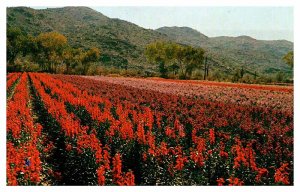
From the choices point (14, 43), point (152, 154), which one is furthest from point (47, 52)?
point (152, 154)

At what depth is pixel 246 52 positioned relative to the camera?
462 feet

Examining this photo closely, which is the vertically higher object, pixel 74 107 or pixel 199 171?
Answer: pixel 74 107

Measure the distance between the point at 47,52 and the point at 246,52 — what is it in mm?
91796

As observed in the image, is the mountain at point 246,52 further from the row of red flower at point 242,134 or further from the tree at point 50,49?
the row of red flower at point 242,134

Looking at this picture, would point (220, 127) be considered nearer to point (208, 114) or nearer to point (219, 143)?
point (219, 143)

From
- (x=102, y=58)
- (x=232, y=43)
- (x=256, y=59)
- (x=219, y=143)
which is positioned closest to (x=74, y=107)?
(x=219, y=143)

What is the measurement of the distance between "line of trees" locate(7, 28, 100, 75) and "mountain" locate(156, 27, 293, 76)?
141 ft

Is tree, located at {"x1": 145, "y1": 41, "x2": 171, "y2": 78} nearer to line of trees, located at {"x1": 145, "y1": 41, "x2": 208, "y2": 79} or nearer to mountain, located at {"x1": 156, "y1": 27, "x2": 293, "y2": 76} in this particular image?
line of trees, located at {"x1": 145, "y1": 41, "x2": 208, "y2": 79}

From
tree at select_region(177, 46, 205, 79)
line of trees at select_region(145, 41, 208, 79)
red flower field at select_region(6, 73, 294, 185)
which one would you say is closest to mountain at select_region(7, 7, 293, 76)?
line of trees at select_region(145, 41, 208, 79)

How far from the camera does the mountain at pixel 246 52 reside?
109812mm

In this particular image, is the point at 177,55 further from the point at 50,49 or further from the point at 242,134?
the point at 242,134
